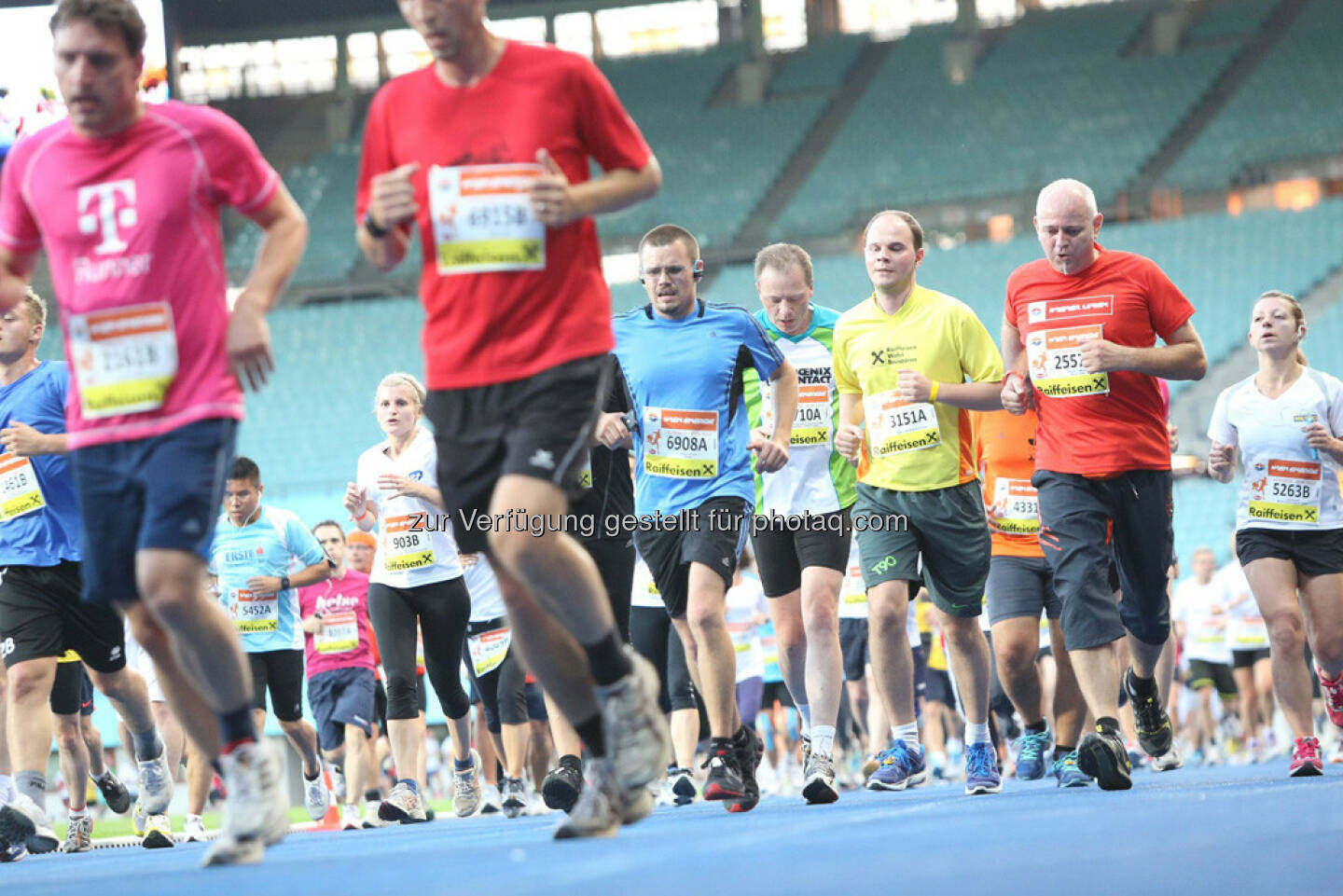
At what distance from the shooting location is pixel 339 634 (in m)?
11.1

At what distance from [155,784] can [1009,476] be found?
4359 mm

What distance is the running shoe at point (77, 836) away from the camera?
23.8ft

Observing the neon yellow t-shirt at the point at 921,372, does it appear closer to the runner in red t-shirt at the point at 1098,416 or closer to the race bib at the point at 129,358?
the runner in red t-shirt at the point at 1098,416

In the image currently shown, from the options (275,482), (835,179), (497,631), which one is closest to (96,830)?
(497,631)

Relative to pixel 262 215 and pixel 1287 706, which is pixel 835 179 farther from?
pixel 262 215

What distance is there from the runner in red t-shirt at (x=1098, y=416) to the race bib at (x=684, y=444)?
1.22 metres

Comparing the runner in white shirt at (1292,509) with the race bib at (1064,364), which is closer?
the race bib at (1064,364)

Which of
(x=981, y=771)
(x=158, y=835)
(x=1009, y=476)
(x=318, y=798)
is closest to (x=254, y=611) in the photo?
(x=318, y=798)

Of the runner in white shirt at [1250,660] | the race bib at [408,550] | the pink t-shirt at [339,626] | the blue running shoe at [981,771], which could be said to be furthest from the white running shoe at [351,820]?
the runner in white shirt at [1250,660]

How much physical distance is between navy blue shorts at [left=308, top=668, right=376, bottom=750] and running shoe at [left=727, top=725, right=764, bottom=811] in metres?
5.05

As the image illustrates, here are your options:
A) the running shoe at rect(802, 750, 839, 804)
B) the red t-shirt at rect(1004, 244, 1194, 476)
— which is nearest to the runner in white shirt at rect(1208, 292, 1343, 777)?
the red t-shirt at rect(1004, 244, 1194, 476)

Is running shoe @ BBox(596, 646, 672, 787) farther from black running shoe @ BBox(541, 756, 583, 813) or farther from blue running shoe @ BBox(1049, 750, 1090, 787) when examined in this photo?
blue running shoe @ BBox(1049, 750, 1090, 787)

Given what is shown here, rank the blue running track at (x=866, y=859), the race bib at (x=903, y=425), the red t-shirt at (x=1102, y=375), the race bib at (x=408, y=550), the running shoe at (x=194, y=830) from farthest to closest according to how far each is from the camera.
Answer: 1. the race bib at (x=408, y=550)
2. the running shoe at (x=194, y=830)
3. the race bib at (x=903, y=425)
4. the red t-shirt at (x=1102, y=375)
5. the blue running track at (x=866, y=859)

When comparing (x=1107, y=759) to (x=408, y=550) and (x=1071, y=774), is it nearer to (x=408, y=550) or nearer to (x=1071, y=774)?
(x=1071, y=774)
